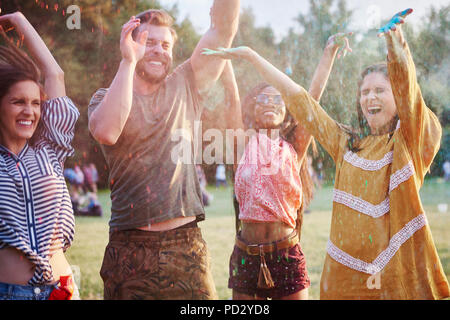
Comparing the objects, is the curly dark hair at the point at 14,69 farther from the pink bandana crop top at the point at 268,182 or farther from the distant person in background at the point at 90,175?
the distant person in background at the point at 90,175

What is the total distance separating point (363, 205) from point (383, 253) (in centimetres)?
24

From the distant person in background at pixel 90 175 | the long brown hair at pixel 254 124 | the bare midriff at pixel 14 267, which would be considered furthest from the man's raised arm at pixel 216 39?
the distant person in background at pixel 90 175

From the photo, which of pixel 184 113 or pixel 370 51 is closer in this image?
pixel 184 113

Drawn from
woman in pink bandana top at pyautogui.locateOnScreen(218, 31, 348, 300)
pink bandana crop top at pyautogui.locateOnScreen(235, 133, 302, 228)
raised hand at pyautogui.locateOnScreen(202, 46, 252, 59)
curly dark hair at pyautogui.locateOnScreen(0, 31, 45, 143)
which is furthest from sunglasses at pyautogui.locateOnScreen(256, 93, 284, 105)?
curly dark hair at pyautogui.locateOnScreen(0, 31, 45, 143)

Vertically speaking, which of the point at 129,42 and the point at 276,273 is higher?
the point at 129,42

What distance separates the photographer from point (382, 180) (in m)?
2.23

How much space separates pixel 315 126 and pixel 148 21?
40.2 inches

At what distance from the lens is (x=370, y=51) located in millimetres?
3014

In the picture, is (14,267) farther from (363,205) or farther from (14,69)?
(363,205)

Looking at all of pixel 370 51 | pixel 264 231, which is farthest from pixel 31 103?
pixel 370 51

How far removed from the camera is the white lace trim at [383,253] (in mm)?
2170

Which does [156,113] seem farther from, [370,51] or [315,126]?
[370,51]

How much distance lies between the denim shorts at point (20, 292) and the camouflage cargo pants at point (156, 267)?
36 centimetres

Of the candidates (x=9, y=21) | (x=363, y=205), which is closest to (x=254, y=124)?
(x=363, y=205)
